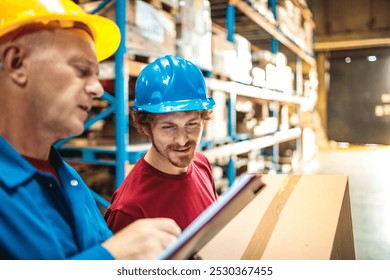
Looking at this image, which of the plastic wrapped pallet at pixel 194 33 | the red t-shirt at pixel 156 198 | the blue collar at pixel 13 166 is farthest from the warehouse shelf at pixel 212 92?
the blue collar at pixel 13 166

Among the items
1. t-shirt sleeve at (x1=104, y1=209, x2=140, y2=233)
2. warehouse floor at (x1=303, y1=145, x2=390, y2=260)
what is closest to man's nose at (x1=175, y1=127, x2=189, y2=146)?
t-shirt sleeve at (x1=104, y1=209, x2=140, y2=233)

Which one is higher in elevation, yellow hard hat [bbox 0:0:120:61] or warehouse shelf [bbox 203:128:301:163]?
yellow hard hat [bbox 0:0:120:61]

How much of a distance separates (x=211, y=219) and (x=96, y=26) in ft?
2.01

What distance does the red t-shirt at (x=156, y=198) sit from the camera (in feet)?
4.11

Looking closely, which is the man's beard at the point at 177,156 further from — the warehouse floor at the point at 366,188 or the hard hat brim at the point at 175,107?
the warehouse floor at the point at 366,188


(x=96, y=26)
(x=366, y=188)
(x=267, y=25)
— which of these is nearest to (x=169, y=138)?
(x=96, y=26)

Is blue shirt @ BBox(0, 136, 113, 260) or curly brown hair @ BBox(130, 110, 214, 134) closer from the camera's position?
blue shirt @ BBox(0, 136, 113, 260)

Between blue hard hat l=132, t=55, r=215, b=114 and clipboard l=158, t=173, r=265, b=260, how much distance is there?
0.63 m

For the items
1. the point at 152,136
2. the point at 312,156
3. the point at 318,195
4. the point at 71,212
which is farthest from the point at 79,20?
the point at 312,156

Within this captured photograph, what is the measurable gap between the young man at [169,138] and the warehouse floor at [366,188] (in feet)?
7.69

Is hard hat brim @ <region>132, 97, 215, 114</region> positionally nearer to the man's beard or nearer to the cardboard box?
the man's beard

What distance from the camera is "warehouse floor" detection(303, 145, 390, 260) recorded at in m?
3.32

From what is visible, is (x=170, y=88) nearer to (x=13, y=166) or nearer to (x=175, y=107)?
(x=175, y=107)

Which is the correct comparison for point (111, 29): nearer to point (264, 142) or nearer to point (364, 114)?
point (264, 142)
